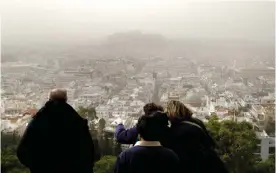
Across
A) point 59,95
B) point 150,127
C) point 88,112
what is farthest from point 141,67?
point 150,127

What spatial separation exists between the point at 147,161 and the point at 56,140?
30.4 inches

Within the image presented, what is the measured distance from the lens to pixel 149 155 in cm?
267

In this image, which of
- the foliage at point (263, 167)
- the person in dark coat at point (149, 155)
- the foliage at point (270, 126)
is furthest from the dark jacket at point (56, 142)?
the foliage at point (270, 126)

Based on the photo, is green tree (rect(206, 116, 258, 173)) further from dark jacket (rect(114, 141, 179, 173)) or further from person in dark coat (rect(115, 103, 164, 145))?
dark jacket (rect(114, 141, 179, 173))

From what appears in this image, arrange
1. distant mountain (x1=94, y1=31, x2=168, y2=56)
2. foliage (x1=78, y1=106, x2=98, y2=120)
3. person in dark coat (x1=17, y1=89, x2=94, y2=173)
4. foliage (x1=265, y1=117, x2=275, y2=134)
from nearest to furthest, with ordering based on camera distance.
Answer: person in dark coat (x1=17, y1=89, x2=94, y2=173) → foliage (x1=78, y1=106, x2=98, y2=120) → distant mountain (x1=94, y1=31, x2=168, y2=56) → foliage (x1=265, y1=117, x2=275, y2=134)

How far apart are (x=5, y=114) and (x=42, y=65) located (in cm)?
64

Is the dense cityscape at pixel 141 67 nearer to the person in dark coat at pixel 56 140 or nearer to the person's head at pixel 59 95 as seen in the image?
the person in dark coat at pixel 56 140

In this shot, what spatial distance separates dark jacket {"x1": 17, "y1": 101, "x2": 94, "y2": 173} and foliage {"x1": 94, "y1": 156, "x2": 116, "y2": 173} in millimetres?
1332

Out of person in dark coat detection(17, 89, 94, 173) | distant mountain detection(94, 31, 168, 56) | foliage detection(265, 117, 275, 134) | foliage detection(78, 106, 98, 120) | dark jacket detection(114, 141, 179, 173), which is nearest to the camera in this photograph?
dark jacket detection(114, 141, 179, 173)

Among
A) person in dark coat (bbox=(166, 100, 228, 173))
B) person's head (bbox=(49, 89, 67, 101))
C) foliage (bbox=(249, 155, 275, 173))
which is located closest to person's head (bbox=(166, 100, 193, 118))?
person in dark coat (bbox=(166, 100, 228, 173))

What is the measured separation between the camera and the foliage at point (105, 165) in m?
4.53

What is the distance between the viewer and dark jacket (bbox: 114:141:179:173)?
2.66 m

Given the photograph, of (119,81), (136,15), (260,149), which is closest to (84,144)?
(119,81)

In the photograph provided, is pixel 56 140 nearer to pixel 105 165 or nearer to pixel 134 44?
pixel 105 165
